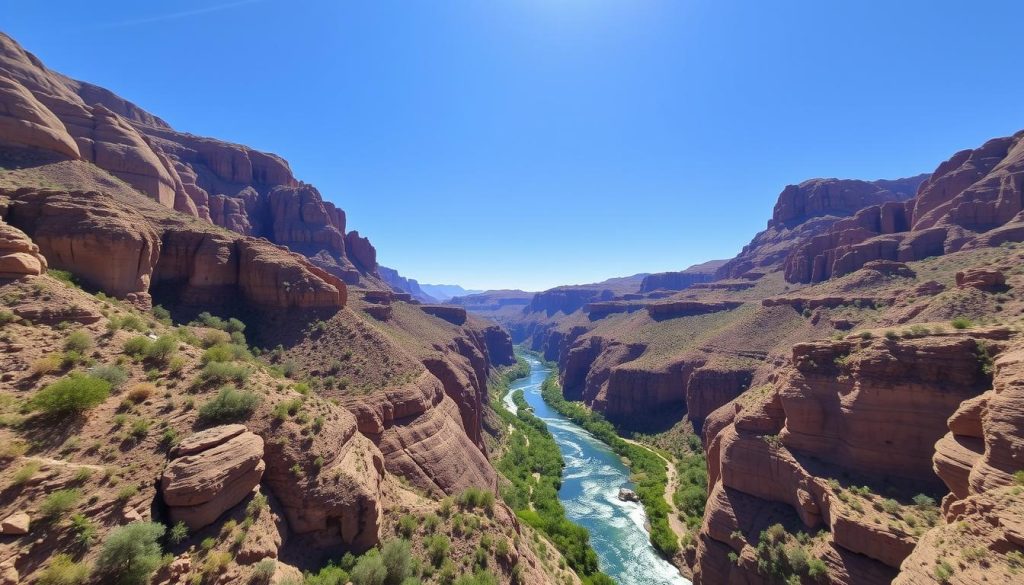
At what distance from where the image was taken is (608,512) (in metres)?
43.2

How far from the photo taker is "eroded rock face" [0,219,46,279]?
54.4 ft

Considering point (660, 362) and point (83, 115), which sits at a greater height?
point (83, 115)

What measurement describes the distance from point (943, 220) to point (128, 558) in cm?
11052

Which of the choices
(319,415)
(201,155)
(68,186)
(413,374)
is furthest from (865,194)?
(201,155)

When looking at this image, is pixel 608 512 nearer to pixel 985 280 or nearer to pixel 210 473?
pixel 210 473

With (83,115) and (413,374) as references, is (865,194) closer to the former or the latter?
(413,374)

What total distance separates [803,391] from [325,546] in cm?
3008

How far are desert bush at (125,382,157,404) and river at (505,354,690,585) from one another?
1387 inches

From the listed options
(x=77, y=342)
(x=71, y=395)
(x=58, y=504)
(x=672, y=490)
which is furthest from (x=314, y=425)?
(x=672, y=490)

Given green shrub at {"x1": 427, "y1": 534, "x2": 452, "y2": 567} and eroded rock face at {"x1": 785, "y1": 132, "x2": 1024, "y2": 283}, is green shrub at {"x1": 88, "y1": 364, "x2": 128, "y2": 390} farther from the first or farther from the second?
eroded rock face at {"x1": 785, "y1": 132, "x2": 1024, "y2": 283}

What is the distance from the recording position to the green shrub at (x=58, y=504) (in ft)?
34.2

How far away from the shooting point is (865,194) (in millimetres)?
141625

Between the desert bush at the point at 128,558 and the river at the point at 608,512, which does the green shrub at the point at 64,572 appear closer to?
the desert bush at the point at 128,558

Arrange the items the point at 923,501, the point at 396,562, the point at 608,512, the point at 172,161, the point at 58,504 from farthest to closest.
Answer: the point at 172,161, the point at 608,512, the point at 923,501, the point at 396,562, the point at 58,504
